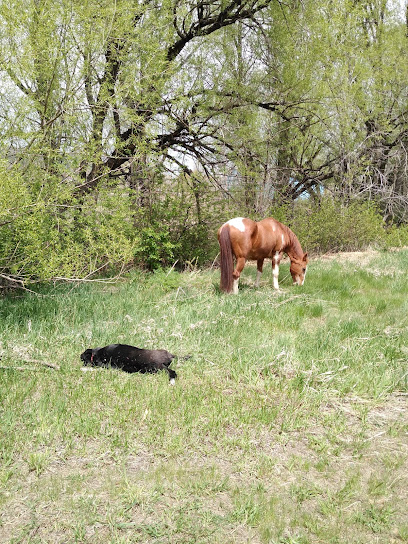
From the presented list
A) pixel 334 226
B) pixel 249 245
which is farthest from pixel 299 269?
pixel 334 226

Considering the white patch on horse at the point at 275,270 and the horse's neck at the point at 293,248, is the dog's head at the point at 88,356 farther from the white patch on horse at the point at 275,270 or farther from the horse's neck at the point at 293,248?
the horse's neck at the point at 293,248

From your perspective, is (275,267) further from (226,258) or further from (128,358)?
(128,358)

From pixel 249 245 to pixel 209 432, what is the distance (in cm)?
464

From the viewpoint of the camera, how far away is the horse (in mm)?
7445

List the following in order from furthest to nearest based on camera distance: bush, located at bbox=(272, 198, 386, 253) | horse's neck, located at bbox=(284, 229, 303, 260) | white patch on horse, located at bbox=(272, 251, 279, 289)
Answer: bush, located at bbox=(272, 198, 386, 253), horse's neck, located at bbox=(284, 229, 303, 260), white patch on horse, located at bbox=(272, 251, 279, 289)

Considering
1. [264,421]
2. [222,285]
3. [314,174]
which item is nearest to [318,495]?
[264,421]

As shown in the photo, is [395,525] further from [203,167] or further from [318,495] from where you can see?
[203,167]

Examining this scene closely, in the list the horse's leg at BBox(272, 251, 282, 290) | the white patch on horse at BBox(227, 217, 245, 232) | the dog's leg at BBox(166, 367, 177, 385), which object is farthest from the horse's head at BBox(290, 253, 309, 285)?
the dog's leg at BBox(166, 367, 177, 385)

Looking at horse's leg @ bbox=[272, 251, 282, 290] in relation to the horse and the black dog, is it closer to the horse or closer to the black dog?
the horse

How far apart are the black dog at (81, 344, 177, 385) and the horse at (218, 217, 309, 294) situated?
10.7ft

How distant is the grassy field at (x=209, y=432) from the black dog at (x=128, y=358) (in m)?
0.11

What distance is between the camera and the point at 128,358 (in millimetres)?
4262

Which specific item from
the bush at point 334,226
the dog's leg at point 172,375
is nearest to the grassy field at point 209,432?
the dog's leg at point 172,375

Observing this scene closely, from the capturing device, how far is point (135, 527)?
2.32 metres
